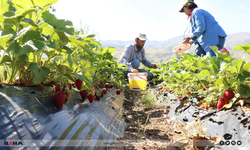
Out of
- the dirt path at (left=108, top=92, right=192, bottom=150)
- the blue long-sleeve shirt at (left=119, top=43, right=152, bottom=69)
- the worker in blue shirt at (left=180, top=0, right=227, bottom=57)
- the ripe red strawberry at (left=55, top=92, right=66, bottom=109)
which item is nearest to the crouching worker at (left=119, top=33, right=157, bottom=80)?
the blue long-sleeve shirt at (left=119, top=43, right=152, bottom=69)

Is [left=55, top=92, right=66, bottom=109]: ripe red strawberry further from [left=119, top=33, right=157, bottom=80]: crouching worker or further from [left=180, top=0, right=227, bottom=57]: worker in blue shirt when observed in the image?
[left=180, top=0, right=227, bottom=57]: worker in blue shirt

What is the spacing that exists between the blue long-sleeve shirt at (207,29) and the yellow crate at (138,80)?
1.62 metres

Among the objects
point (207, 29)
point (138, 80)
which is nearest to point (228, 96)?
point (138, 80)

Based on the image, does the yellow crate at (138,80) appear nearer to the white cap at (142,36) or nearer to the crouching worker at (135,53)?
the crouching worker at (135,53)

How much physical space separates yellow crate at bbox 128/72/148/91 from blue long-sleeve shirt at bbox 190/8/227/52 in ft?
5.33

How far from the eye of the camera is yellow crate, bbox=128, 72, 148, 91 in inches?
151

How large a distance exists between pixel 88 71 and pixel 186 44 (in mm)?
3765

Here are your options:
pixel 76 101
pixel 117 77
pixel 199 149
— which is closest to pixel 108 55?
pixel 117 77

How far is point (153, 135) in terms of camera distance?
174 centimetres

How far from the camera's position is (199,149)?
1242 mm

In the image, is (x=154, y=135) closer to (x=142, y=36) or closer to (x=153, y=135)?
(x=153, y=135)

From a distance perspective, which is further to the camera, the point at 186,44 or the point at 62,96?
→ the point at 186,44

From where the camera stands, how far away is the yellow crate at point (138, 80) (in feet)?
12.6

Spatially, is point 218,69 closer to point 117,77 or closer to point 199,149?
point 199,149
